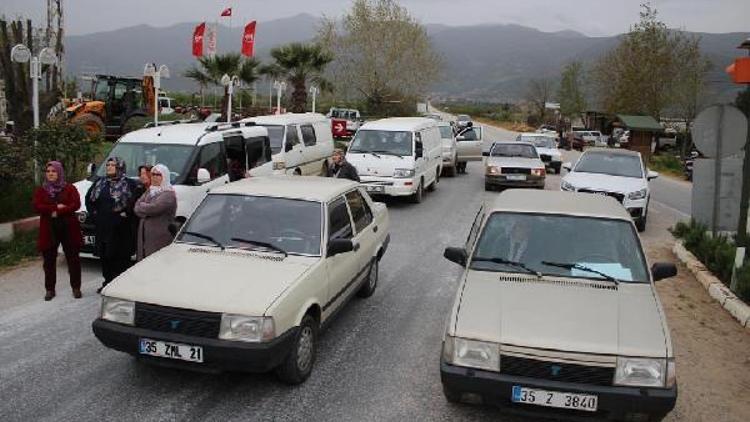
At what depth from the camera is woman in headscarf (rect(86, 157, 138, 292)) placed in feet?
24.0

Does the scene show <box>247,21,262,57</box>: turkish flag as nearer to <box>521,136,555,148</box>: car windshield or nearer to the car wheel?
<box>521,136,555,148</box>: car windshield

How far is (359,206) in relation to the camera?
7.38m

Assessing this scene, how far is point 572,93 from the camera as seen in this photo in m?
73.6

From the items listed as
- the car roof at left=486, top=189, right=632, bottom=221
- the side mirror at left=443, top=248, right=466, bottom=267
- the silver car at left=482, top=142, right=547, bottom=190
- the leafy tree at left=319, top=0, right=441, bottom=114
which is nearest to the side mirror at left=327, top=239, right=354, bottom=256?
the side mirror at left=443, top=248, right=466, bottom=267

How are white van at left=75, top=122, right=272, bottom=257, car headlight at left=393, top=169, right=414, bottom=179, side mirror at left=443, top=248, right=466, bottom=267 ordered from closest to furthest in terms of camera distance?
1. side mirror at left=443, top=248, right=466, bottom=267
2. white van at left=75, top=122, right=272, bottom=257
3. car headlight at left=393, top=169, right=414, bottom=179

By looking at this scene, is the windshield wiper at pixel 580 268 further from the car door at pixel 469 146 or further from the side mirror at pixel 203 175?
the car door at pixel 469 146

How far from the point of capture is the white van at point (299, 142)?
47.1 feet

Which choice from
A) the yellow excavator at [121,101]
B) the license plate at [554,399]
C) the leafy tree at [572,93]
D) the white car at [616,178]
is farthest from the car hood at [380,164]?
the leafy tree at [572,93]

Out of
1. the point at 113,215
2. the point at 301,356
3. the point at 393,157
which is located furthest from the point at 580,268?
the point at 393,157

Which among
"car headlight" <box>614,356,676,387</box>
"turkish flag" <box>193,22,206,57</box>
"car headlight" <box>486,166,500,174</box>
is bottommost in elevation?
"car headlight" <box>614,356,676,387</box>

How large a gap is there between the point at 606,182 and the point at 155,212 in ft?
31.9

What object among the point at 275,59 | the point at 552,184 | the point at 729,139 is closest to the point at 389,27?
the point at 275,59

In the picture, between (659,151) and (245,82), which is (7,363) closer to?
(245,82)

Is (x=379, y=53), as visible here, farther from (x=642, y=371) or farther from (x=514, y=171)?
(x=642, y=371)
